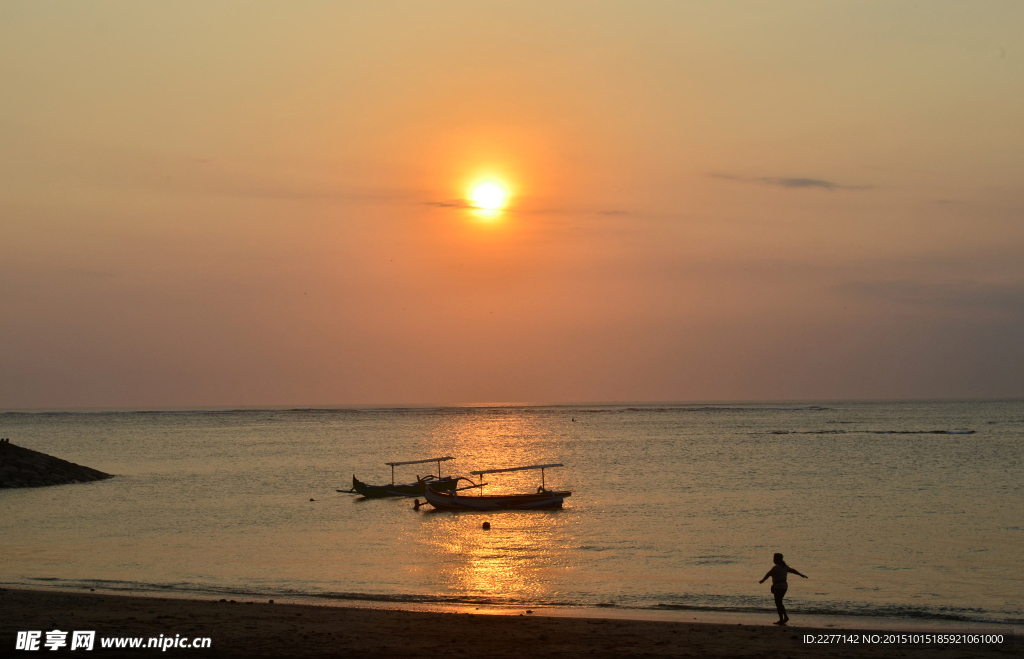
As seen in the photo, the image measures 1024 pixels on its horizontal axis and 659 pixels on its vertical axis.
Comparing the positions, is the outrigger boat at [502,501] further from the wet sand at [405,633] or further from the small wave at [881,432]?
the small wave at [881,432]

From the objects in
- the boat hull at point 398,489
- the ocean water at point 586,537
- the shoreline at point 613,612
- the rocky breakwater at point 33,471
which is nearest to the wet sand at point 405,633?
the shoreline at point 613,612

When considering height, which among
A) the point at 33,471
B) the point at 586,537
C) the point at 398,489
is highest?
the point at 33,471

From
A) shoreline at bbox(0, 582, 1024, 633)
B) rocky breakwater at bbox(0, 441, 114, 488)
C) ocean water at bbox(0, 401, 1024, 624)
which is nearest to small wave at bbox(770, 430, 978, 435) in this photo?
ocean water at bbox(0, 401, 1024, 624)

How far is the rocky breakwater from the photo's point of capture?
182 ft

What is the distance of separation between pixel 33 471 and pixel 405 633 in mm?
48867

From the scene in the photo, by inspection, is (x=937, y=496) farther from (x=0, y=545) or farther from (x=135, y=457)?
(x=135, y=457)

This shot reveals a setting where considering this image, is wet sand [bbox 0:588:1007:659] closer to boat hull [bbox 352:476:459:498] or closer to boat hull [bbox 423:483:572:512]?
boat hull [bbox 423:483:572:512]

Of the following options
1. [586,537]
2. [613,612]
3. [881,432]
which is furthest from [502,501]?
[881,432]

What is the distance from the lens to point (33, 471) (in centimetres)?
5738

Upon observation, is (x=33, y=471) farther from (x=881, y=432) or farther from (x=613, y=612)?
(x=881, y=432)

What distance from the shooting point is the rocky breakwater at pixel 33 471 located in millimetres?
55406

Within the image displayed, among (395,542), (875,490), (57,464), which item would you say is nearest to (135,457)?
(57,464)

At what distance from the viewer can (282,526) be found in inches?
1566

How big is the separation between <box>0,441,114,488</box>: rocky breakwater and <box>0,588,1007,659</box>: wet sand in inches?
1550
